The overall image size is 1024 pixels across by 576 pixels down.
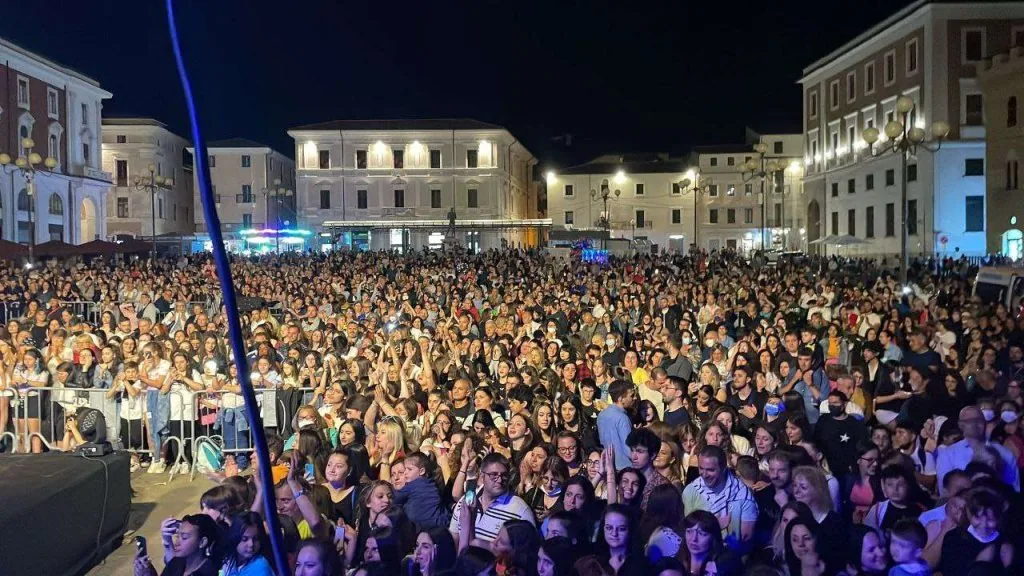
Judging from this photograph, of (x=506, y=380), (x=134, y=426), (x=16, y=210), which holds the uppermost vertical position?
(x=16, y=210)

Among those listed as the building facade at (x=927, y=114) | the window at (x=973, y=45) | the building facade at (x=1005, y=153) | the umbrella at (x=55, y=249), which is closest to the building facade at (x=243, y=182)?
the umbrella at (x=55, y=249)

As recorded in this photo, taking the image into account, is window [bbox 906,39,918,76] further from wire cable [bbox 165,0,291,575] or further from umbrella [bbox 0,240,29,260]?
wire cable [bbox 165,0,291,575]

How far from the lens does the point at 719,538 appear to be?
5.18m

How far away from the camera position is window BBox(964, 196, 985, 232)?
42.5 metres

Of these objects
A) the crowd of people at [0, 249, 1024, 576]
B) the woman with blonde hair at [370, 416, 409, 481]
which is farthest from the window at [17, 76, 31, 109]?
the woman with blonde hair at [370, 416, 409, 481]

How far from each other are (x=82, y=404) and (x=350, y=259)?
2369 centimetres

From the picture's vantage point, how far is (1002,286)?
1709cm

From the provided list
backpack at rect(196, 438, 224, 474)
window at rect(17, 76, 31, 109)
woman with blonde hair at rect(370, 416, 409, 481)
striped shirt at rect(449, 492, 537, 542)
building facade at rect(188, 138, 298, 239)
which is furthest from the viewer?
building facade at rect(188, 138, 298, 239)

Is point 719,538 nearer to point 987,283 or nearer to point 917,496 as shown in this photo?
point 917,496

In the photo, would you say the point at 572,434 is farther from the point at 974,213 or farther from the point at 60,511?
the point at 974,213

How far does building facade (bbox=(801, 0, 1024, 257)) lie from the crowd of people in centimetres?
3095

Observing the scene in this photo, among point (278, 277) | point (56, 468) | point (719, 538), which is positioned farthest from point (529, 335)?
point (278, 277)

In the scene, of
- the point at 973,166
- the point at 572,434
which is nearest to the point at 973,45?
the point at 973,166

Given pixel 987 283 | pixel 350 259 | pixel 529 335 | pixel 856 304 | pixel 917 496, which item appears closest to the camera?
pixel 917 496
